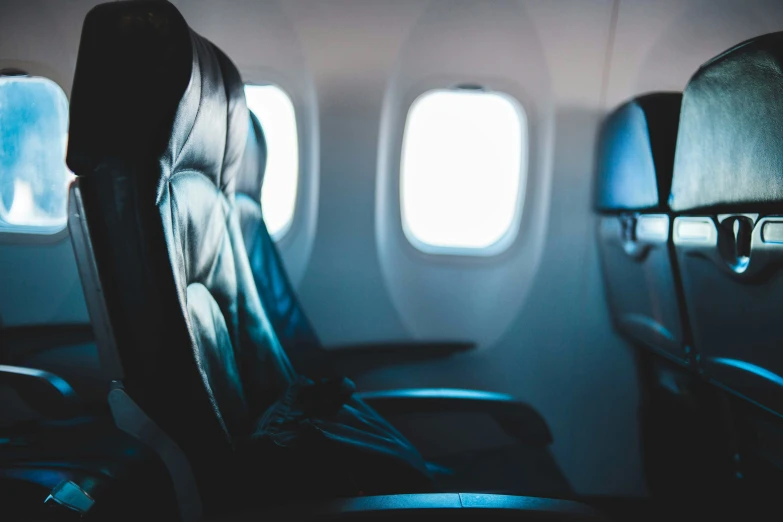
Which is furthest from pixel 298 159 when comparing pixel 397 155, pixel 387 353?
pixel 387 353

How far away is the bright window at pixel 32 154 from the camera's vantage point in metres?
2.18

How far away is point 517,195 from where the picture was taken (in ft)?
7.24

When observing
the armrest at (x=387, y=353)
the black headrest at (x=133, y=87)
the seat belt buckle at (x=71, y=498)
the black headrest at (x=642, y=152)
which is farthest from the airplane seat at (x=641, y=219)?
the seat belt buckle at (x=71, y=498)

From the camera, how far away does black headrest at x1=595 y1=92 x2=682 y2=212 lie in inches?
62.3

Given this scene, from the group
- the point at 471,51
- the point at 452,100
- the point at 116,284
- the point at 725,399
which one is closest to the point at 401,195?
the point at 452,100

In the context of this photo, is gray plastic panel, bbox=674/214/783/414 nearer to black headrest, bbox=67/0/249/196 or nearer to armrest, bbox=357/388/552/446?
armrest, bbox=357/388/552/446

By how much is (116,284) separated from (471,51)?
5.36 ft

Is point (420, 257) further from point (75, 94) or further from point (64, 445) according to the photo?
point (75, 94)

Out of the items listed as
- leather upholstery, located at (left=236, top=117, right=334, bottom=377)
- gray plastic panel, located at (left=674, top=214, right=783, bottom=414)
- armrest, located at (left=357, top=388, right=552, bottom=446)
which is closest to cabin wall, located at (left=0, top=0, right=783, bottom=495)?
leather upholstery, located at (left=236, top=117, right=334, bottom=377)

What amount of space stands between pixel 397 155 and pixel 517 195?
1.61ft

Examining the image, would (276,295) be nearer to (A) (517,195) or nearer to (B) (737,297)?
(A) (517,195)

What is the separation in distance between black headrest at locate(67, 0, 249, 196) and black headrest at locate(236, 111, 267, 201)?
0.56 meters

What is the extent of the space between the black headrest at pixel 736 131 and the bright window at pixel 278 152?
1.34m

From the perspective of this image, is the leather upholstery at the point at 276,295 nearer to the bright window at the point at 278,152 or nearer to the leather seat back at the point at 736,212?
the bright window at the point at 278,152
